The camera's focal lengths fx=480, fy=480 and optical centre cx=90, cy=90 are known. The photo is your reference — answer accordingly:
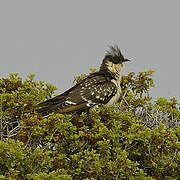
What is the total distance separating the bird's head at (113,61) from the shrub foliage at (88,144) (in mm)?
1940

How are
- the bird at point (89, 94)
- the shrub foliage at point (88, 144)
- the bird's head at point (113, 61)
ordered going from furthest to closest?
the bird's head at point (113, 61)
the bird at point (89, 94)
the shrub foliage at point (88, 144)

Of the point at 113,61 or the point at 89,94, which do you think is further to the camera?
the point at 113,61

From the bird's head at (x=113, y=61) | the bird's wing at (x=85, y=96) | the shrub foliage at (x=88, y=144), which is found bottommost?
the shrub foliage at (x=88, y=144)

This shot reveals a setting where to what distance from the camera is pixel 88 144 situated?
7.41m

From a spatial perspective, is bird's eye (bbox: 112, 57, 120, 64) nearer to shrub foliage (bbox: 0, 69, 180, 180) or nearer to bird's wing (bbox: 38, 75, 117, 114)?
bird's wing (bbox: 38, 75, 117, 114)

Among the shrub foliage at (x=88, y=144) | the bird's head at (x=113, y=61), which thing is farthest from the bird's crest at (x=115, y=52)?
the shrub foliage at (x=88, y=144)

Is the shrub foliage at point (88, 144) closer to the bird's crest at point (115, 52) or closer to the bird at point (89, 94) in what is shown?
the bird at point (89, 94)

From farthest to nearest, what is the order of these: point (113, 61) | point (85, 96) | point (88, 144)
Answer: point (113, 61)
point (85, 96)
point (88, 144)

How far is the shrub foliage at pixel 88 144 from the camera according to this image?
6512mm

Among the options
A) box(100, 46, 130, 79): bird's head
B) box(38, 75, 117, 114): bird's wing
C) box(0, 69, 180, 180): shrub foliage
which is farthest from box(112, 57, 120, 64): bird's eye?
box(0, 69, 180, 180): shrub foliage

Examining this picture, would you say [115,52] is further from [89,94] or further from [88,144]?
[88,144]

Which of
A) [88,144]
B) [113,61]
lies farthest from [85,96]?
[88,144]

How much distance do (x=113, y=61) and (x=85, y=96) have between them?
1765 millimetres

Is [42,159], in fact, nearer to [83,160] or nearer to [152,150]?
[83,160]
